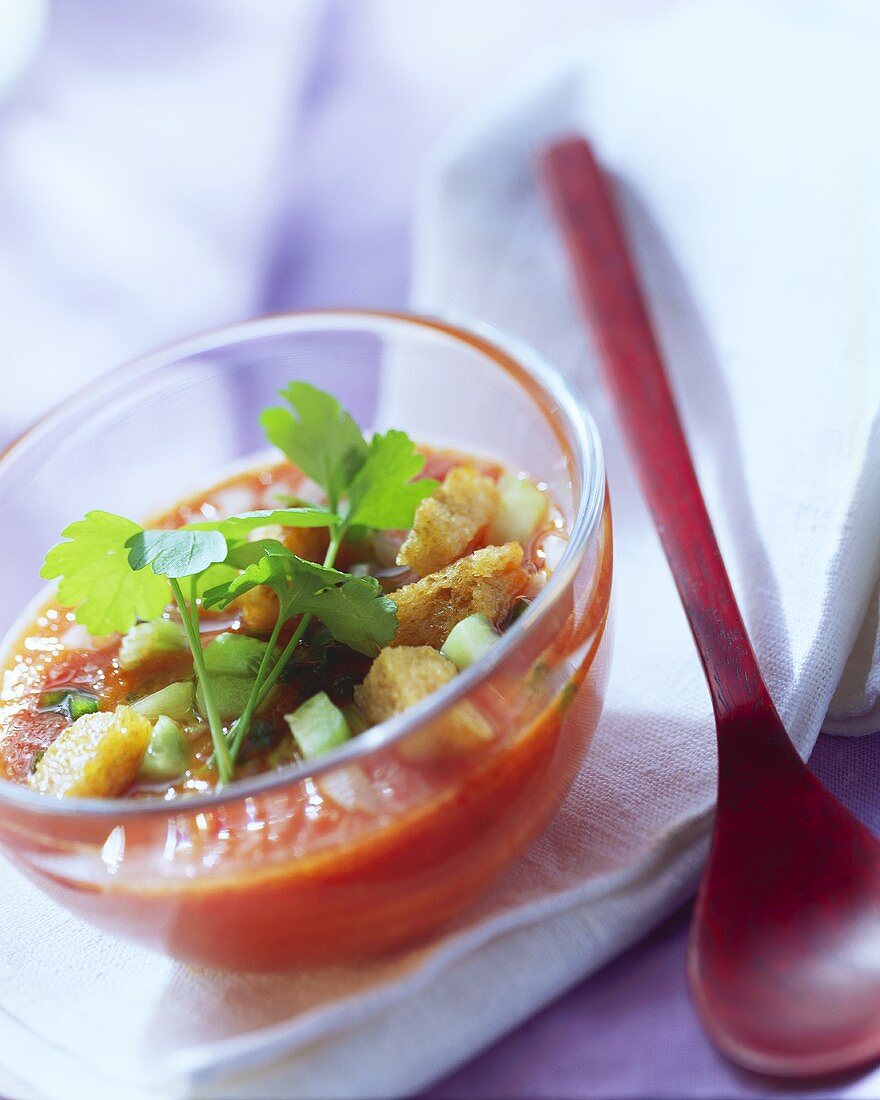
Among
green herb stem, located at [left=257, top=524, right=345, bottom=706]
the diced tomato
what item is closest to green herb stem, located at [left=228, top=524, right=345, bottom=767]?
green herb stem, located at [left=257, top=524, right=345, bottom=706]

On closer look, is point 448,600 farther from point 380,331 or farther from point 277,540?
→ point 380,331

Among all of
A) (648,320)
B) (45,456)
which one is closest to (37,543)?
(45,456)

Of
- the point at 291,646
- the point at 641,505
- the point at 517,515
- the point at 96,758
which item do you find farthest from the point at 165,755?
the point at 641,505

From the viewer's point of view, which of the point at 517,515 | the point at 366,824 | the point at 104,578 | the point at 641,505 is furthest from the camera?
the point at 641,505

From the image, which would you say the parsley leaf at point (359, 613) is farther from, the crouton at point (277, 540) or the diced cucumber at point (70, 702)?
the diced cucumber at point (70, 702)

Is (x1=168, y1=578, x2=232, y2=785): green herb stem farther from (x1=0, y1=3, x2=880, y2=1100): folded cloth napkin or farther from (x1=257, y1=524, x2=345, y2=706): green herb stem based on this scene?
(x1=0, y1=3, x2=880, y2=1100): folded cloth napkin
